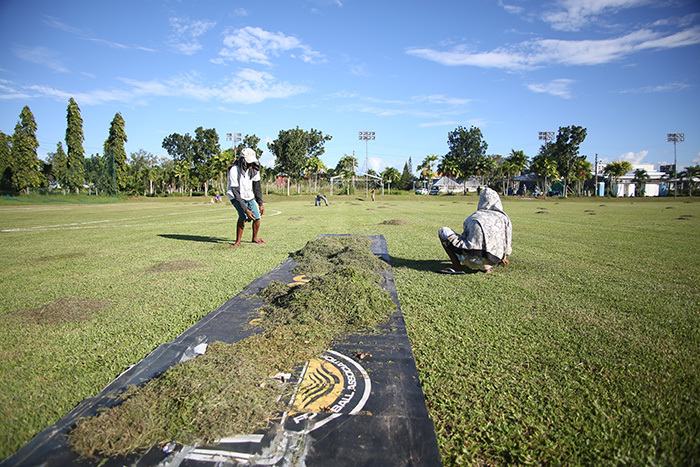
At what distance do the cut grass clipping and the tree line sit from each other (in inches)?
1537

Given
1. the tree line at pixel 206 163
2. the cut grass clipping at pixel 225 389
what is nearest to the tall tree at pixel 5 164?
the tree line at pixel 206 163

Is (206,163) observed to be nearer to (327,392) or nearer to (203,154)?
(203,154)

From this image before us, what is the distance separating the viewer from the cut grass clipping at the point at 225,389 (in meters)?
1.63

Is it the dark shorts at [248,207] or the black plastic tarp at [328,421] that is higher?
the dark shorts at [248,207]

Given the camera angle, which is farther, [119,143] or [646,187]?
[646,187]

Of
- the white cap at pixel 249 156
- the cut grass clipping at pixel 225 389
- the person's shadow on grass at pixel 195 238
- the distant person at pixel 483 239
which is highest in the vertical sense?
the white cap at pixel 249 156

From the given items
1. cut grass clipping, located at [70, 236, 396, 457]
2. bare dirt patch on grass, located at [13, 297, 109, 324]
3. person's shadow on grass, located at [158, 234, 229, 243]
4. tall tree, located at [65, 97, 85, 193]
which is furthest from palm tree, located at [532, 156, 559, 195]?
tall tree, located at [65, 97, 85, 193]

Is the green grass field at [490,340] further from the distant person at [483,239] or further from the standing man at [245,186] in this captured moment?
the standing man at [245,186]

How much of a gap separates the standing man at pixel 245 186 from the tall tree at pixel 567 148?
61.2 meters

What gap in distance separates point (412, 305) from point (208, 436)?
2.36m

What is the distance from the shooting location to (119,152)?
48625 mm

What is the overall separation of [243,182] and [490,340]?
18.6ft

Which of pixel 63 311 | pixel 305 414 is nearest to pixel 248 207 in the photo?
pixel 63 311

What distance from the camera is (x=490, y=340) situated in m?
2.73
